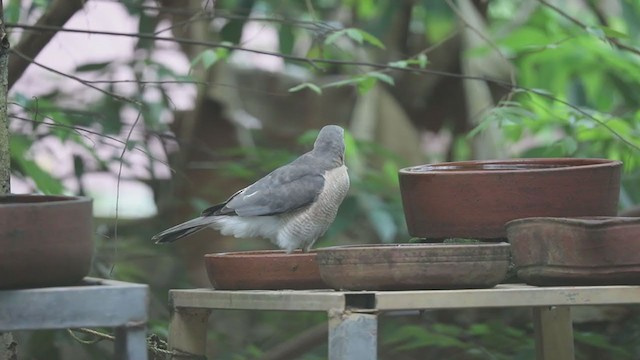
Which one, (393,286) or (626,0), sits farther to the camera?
(626,0)

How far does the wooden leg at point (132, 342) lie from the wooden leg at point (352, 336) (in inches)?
13.8

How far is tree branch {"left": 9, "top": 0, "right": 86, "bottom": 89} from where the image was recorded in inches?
121

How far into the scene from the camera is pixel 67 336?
3.70 m

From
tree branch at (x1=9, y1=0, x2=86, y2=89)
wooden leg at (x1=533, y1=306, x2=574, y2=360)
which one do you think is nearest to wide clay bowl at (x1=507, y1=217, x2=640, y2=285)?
wooden leg at (x1=533, y1=306, x2=574, y2=360)

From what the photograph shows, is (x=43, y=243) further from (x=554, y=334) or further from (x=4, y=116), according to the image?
(x=554, y=334)

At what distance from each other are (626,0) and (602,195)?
98.4 inches

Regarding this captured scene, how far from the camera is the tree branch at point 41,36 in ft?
10.1

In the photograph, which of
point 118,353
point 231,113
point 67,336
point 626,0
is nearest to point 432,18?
point 626,0

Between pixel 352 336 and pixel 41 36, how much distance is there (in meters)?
1.66

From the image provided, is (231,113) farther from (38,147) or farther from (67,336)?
(67,336)

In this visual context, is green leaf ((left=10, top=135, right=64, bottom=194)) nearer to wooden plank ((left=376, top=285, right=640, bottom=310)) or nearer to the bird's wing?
the bird's wing

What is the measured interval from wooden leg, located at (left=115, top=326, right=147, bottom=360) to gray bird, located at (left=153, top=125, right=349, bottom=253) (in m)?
0.91

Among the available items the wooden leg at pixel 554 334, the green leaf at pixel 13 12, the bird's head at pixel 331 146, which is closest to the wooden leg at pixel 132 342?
the bird's head at pixel 331 146

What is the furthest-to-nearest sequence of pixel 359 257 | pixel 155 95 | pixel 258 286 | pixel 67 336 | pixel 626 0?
pixel 155 95, pixel 626 0, pixel 67 336, pixel 258 286, pixel 359 257
